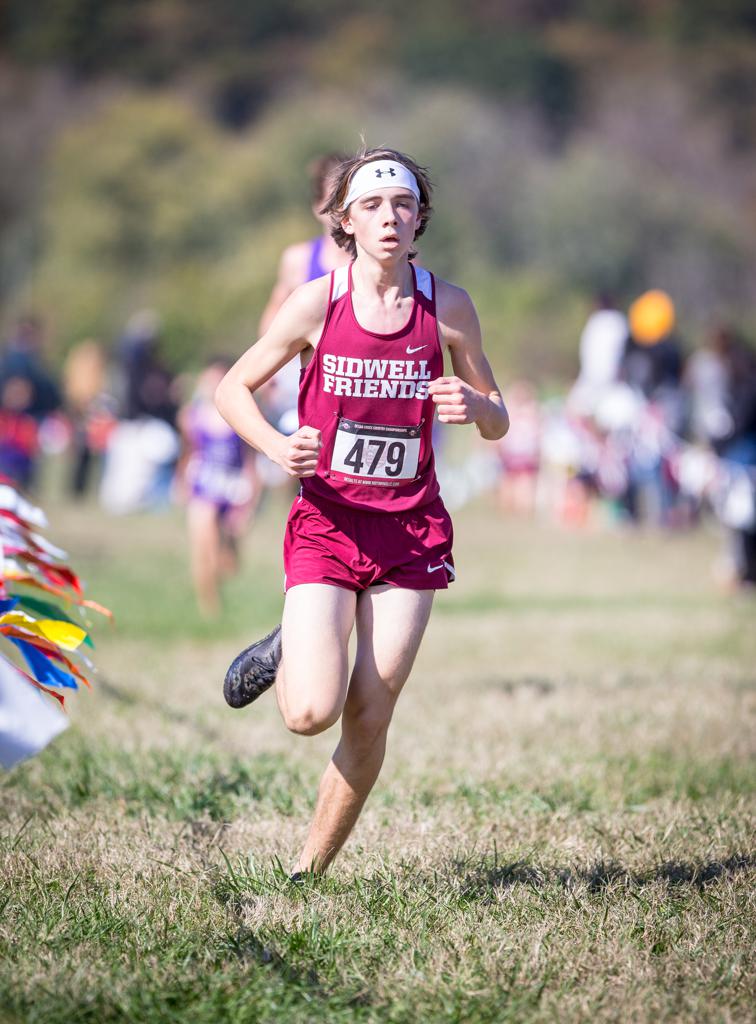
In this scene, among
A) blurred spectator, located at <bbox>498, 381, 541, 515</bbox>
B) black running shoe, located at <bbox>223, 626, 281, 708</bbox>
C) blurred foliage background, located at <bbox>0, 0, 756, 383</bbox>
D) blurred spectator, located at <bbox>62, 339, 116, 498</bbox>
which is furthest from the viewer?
blurred foliage background, located at <bbox>0, 0, 756, 383</bbox>

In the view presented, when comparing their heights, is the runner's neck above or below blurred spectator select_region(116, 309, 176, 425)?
below

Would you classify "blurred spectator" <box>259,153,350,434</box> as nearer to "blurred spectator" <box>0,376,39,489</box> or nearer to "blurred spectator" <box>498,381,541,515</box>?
"blurred spectator" <box>0,376,39,489</box>

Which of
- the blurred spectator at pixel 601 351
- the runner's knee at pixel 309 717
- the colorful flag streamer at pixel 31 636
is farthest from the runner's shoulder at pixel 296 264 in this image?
the blurred spectator at pixel 601 351

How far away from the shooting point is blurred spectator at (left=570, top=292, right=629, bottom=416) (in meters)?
Result: 16.0

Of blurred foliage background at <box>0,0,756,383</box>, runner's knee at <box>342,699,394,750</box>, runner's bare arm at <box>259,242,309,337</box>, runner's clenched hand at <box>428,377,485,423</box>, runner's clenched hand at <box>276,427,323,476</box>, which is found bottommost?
runner's knee at <box>342,699,394,750</box>

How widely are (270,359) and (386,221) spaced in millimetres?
530

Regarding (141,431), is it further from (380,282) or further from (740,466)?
(380,282)

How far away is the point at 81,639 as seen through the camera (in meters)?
4.53

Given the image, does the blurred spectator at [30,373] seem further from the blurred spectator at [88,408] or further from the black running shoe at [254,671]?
the black running shoe at [254,671]

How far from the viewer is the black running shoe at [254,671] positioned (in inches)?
163

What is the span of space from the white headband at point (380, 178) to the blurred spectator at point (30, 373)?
12142 mm

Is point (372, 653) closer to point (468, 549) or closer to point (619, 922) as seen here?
point (619, 922)

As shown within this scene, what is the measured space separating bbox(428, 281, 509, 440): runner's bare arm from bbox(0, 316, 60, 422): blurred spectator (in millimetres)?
12174

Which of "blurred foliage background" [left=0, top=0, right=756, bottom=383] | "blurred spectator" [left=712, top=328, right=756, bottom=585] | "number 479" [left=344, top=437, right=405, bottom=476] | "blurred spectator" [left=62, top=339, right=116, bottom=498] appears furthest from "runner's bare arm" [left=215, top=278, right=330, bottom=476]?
"blurred foliage background" [left=0, top=0, right=756, bottom=383]
